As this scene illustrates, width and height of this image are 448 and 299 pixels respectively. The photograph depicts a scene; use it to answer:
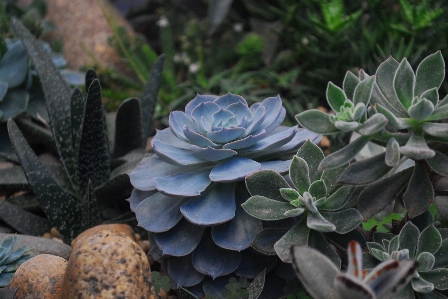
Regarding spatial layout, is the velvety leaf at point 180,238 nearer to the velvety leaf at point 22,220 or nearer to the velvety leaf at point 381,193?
the velvety leaf at point 381,193

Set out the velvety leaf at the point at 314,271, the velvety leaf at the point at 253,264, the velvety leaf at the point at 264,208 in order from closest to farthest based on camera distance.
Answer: the velvety leaf at the point at 314,271, the velvety leaf at the point at 264,208, the velvety leaf at the point at 253,264

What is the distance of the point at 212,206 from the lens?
882mm

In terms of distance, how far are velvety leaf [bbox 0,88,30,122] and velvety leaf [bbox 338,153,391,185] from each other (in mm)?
1061

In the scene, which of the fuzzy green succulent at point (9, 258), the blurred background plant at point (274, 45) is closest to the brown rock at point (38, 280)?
the fuzzy green succulent at point (9, 258)

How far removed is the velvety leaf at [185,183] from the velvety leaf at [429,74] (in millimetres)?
418

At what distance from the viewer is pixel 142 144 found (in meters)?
1.40

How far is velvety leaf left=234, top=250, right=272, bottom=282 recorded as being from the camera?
89cm

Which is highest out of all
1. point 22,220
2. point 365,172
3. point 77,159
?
point 365,172

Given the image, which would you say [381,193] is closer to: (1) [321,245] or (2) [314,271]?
(1) [321,245]

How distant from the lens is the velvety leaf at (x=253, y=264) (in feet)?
2.93

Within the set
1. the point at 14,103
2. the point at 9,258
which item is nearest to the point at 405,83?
the point at 9,258

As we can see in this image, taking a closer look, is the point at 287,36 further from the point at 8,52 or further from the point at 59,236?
the point at 59,236

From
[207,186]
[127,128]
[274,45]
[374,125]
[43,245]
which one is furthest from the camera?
[274,45]

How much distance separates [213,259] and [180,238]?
76mm
